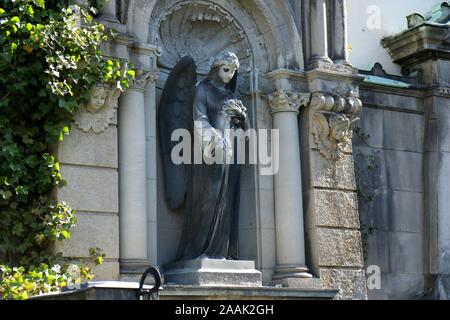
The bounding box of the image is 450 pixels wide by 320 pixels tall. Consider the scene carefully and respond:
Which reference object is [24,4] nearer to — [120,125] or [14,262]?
[120,125]

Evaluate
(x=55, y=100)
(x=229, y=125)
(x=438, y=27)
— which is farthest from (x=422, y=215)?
(x=55, y=100)

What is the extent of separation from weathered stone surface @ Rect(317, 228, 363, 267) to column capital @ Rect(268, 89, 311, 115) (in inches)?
63.5

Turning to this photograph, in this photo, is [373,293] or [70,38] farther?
[373,293]

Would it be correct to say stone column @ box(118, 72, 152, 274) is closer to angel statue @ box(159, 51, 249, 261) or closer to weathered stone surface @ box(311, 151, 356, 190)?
angel statue @ box(159, 51, 249, 261)

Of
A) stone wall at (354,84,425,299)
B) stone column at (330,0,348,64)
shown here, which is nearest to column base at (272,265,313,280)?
stone wall at (354,84,425,299)

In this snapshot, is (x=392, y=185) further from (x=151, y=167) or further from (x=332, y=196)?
(x=151, y=167)

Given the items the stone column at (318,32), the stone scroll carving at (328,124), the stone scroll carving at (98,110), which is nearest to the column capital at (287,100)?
the stone scroll carving at (328,124)

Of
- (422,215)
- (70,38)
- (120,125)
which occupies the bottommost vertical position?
(422,215)

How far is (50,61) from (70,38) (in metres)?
0.36

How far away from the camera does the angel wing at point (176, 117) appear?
13.1 m

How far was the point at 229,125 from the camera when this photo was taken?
13.1 m

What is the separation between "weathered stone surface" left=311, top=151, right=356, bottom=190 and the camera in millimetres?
13703

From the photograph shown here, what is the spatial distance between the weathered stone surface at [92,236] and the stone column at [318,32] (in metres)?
3.76

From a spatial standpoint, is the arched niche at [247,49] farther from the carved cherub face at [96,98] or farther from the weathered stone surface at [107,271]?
the weathered stone surface at [107,271]
